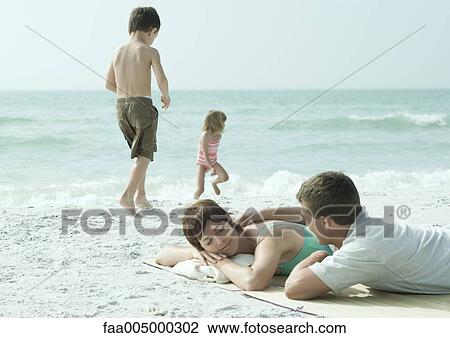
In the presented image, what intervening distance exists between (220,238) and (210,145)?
307cm

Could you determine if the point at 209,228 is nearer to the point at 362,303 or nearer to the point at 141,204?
the point at 362,303

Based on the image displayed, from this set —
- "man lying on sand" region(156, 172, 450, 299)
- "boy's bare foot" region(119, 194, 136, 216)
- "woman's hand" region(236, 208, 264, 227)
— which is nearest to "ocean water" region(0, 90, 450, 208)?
"boy's bare foot" region(119, 194, 136, 216)

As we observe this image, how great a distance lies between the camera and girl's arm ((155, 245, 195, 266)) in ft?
12.8

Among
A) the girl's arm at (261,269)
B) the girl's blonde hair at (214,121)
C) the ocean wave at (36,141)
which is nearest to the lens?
the girl's arm at (261,269)

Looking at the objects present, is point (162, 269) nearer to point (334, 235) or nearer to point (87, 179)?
point (334, 235)

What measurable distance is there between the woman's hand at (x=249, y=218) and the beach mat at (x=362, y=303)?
0.41 meters

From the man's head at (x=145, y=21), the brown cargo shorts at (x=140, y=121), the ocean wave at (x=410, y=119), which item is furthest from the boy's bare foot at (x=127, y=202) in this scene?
the ocean wave at (x=410, y=119)

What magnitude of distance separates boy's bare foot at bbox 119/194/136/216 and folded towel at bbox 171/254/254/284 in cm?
193

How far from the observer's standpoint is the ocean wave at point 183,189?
25.7 ft

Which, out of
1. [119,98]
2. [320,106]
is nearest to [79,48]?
[320,106]

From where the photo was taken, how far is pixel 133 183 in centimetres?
560

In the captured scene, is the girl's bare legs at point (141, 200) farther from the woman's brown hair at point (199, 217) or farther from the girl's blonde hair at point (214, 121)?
the woman's brown hair at point (199, 217)

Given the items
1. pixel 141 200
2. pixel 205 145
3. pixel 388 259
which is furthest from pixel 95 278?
pixel 205 145

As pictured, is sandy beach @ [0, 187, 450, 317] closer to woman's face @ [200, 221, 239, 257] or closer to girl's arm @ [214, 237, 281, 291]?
girl's arm @ [214, 237, 281, 291]
